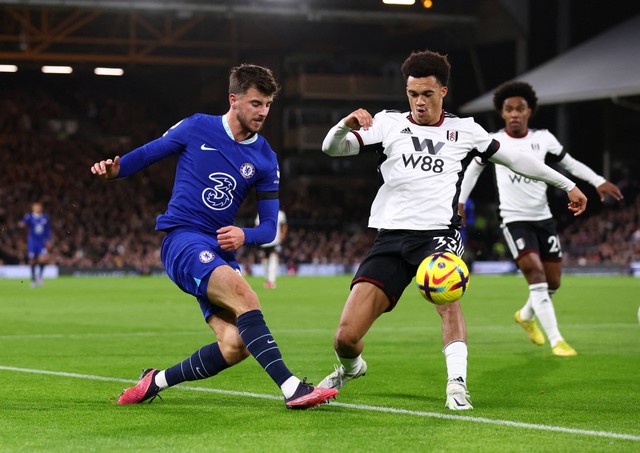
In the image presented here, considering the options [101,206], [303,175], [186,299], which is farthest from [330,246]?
[186,299]

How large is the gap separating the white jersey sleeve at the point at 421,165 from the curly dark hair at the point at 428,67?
0.32 m

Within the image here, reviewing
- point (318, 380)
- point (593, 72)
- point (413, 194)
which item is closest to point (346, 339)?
point (413, 194)

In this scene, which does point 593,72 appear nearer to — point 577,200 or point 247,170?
point 577,200

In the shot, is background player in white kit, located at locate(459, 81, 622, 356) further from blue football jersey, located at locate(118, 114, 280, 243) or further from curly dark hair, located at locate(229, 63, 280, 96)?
blue football jersey, located at locate(118, 114, 280, 243)

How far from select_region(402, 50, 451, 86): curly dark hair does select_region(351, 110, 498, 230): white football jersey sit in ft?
1.03

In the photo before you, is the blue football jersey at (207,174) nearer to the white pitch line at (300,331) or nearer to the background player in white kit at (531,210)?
the background player in white kit at (531,210)

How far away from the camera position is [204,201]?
7289 mm

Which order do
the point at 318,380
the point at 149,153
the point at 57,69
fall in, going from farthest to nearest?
the point at 57,69 < the point at 318,380 < the point at 149,153

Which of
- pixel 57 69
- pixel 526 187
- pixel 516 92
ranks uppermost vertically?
pixel 57 69

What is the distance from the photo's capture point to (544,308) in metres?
11.6

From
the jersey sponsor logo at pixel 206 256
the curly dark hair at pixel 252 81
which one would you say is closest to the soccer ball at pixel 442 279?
the jersey sponsor logo at pixel 206 256

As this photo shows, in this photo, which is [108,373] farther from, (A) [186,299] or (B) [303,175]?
(B) [303,175]

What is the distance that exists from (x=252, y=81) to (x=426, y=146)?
132 centimetres

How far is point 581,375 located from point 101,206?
37.3m
